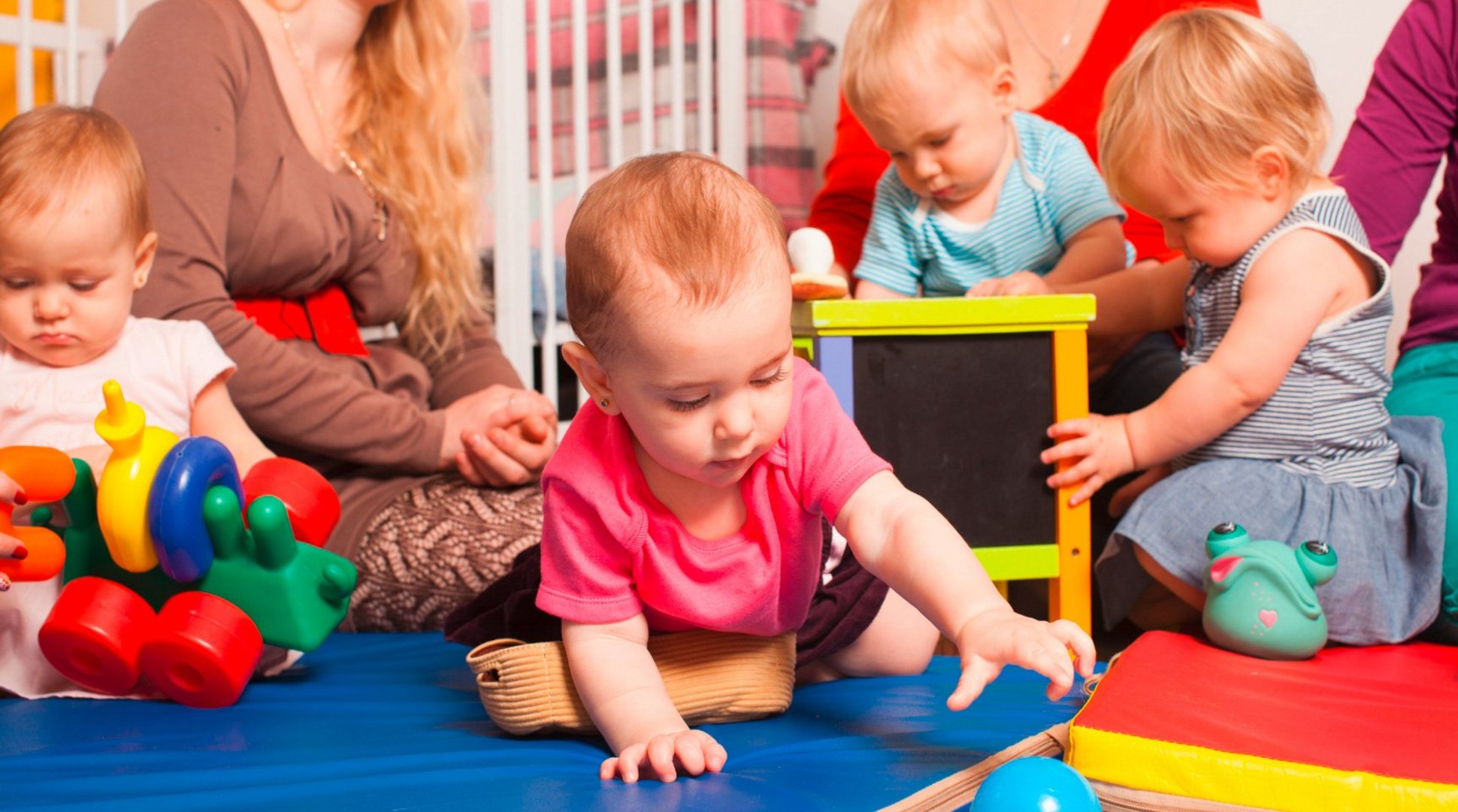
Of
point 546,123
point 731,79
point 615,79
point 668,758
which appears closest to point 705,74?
point 731,79

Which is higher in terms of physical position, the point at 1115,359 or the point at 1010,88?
the point at 1010,88

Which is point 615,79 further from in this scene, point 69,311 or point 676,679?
A: point 676,679

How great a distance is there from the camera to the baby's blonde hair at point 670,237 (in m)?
0.87

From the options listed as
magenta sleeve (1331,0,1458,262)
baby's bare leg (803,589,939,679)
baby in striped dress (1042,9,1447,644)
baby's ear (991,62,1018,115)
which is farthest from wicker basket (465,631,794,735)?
magenta sleeve (1331,0,1458,262)

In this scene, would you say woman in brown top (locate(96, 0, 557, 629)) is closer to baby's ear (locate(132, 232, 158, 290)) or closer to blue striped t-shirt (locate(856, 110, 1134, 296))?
baby's ear (locate(132, 232, 158, 290))

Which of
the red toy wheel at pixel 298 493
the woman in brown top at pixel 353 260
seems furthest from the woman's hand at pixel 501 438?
the red toy wheel at pixel 298 493

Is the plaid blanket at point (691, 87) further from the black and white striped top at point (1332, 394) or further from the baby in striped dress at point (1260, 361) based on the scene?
the black and white striped top at point (1332, 394)

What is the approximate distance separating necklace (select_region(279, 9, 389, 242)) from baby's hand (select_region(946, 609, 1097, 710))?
3.59ft

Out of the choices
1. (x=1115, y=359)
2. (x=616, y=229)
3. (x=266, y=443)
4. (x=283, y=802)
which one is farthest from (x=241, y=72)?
(x=1115, y=359)

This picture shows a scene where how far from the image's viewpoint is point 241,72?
5.04 feet

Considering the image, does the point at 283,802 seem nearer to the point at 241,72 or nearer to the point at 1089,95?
the point at 241,72

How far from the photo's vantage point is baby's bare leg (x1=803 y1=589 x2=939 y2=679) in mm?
1189

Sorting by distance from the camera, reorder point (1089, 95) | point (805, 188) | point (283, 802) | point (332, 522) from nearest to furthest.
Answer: point (283, 802)
point (332, 522)
point (1089, 95)
point (805, 188)

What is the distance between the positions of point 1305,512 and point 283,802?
3.30 ft
